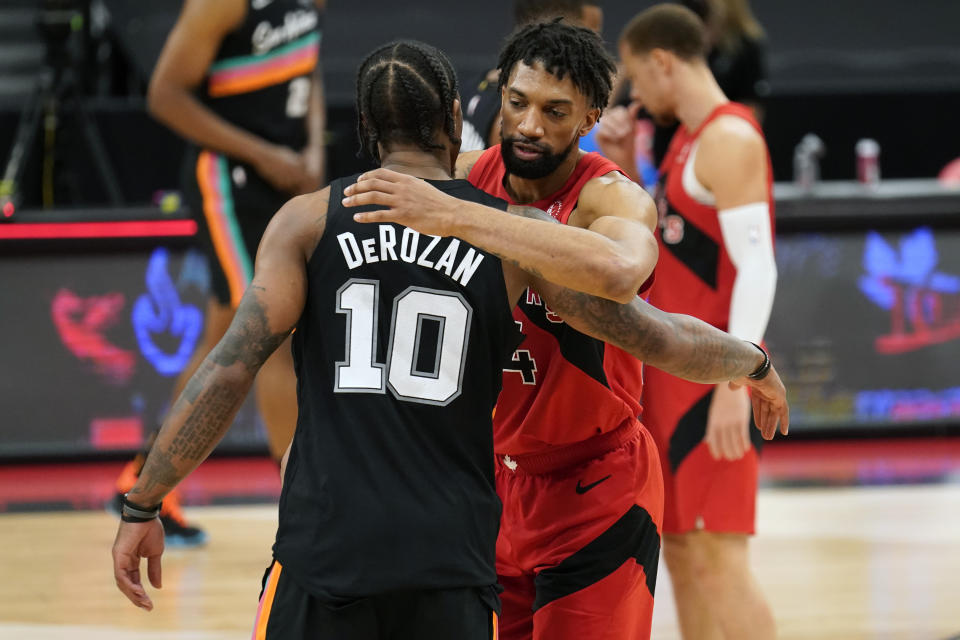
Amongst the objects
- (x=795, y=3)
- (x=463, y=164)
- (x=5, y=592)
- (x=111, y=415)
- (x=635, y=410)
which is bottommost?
(x=5, y=592)

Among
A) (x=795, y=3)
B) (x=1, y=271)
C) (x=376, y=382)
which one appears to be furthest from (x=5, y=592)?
(x=795, y=3)

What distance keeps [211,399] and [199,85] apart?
9.69 feet

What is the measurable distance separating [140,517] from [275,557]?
267 mm

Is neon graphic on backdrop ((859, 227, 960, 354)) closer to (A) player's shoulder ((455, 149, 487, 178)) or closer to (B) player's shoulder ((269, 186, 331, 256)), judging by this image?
(A) player's shoulder ((455, 149, 487, 178))

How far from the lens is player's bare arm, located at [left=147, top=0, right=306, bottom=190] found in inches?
199

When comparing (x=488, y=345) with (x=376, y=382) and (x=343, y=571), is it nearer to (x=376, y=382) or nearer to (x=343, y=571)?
(x=376, y=382)

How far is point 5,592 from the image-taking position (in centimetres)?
496

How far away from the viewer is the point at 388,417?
2393 millimetres

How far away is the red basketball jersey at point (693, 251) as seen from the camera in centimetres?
387

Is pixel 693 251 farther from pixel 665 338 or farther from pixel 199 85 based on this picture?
pixel 199 85

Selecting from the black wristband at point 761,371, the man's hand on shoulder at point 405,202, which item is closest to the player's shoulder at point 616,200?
the black wristband at point 761,371

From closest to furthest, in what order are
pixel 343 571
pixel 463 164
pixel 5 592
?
pixel 343 571, pixel 463 164, pixel 5 592

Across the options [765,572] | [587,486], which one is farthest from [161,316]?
[587,486]

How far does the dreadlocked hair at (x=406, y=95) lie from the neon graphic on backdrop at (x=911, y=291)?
514 centimetres
